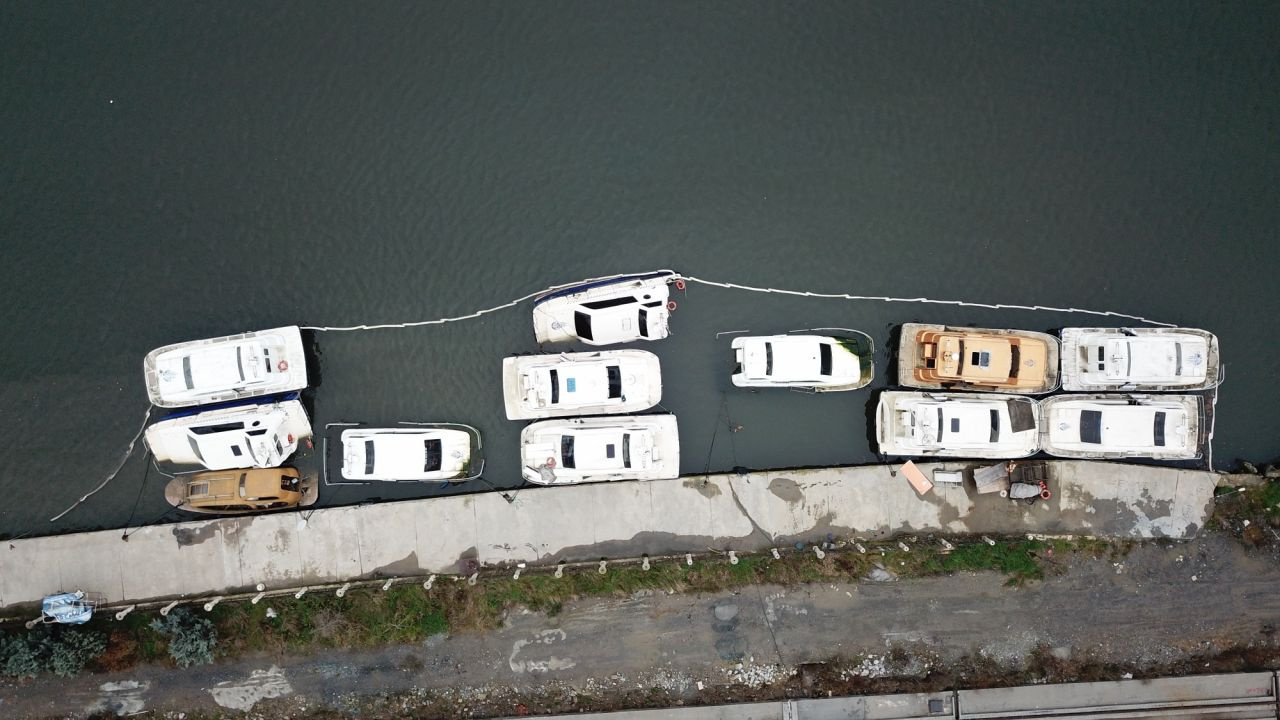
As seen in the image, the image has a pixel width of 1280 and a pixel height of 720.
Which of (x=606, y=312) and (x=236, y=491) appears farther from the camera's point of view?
(x=606, y=312)

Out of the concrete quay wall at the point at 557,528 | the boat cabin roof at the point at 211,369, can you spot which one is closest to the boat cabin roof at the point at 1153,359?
the concrete quay wall at the point at 557,528

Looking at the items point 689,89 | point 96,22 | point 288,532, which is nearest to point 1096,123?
point 689,89

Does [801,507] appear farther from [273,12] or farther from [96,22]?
[96,22]

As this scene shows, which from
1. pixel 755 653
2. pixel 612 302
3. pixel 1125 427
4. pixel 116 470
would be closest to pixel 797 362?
pixel 612 302

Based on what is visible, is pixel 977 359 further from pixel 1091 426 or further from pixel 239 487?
pixel 239 487

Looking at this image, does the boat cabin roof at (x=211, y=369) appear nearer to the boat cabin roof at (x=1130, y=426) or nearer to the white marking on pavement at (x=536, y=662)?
the white marking on pavement at (x=536, y=662)

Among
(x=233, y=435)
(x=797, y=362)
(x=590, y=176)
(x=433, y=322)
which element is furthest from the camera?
(x=590, y=176)

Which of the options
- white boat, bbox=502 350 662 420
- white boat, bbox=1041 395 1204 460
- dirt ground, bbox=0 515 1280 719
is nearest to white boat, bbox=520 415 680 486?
white boat, bbox=502 350 662 420
